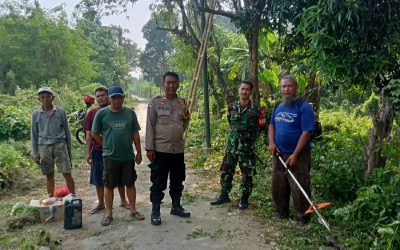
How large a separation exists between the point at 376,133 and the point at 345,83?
0.82 metres

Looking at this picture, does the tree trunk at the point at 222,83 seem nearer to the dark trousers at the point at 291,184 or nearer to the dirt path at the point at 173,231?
the dirt path at the point at 173,231

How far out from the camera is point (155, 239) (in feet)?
14.2

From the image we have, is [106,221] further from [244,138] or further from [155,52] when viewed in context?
[155,52]

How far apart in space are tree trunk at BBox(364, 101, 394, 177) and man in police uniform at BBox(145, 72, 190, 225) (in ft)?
7.96

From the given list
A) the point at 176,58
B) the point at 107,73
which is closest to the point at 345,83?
→ the point at 176,58

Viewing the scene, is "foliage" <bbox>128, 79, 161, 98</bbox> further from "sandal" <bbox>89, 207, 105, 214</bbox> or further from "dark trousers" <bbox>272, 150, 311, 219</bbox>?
"dark trousers" <bbox>272, 150, 311, 219</bbox>

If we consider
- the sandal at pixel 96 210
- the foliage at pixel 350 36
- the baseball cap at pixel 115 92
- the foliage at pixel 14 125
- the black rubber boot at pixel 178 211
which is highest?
the foliage at pixel 350 36

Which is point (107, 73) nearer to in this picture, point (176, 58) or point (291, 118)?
point (176, 58)

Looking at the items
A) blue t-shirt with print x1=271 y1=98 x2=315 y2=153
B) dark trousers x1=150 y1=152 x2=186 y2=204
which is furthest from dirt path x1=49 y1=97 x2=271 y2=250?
blue t-shirt with print x1=271 y1=98 x2=315 y2=153

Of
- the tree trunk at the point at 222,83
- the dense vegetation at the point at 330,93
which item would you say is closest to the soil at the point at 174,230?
the dense vegetation at the point at 330,93

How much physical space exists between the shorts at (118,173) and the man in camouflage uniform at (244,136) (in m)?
1.40

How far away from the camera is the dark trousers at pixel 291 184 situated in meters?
4.61

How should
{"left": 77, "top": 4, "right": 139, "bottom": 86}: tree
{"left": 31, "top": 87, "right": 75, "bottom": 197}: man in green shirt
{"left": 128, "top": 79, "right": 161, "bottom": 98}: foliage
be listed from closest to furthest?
{"left": 31, "top": 87, "right": 75, "bottom": 197}: man in green shirt → {"left": 77, "top": 4, "right": 139, "bottom": 86}: tree → {"left": 128, "top": 79, "right": 161, "bottom": 98}: foliage

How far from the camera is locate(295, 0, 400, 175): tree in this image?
400 centimetres
